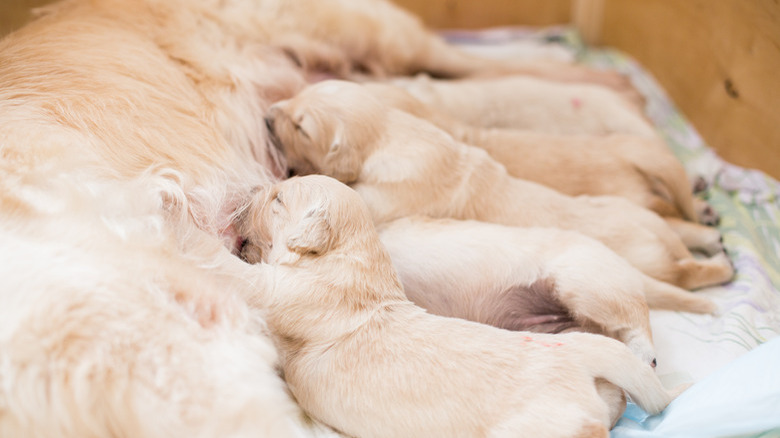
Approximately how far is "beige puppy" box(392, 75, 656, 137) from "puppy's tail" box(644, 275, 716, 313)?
65 cm

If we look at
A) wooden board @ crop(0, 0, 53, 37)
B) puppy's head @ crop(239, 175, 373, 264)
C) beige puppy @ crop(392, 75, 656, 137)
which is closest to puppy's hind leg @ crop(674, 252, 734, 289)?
beige puppy @ crop(392, 75, 656, 137)

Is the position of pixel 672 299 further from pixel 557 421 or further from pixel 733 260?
pixel 557 421

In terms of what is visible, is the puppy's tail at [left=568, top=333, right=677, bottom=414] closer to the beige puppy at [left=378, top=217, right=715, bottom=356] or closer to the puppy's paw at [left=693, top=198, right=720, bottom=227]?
the beige puppy at [left=378, top=217, right=715, bottom=356]

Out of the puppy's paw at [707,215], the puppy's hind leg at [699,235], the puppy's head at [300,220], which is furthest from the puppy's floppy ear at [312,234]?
the puppy's paw at [707,215]

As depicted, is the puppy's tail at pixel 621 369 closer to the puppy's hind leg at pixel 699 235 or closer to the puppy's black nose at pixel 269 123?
the puppy's hind leg at pixel 699 235

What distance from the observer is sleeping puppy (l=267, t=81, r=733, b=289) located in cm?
152

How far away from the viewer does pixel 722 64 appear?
77.9 inches

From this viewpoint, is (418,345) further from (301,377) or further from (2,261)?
(2,261)

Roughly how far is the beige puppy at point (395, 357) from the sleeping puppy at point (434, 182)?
249mm

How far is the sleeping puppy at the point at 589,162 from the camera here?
1.70 metres

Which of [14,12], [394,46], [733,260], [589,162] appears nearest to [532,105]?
[589,162]

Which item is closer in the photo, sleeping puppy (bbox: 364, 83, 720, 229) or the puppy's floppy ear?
the puppy's floppy ear

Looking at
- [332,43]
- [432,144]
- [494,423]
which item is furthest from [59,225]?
[332,43]

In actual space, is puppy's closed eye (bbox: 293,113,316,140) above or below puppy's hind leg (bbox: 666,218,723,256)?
above
